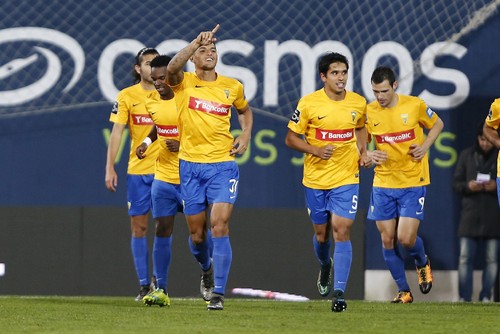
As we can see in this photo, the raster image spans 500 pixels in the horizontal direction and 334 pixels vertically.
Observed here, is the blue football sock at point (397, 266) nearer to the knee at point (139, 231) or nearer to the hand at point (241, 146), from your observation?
the knee at point (139, 231)

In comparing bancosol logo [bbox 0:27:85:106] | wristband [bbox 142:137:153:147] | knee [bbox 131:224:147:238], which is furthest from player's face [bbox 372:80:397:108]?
bancosol logo [bbox 0:27:85:106]

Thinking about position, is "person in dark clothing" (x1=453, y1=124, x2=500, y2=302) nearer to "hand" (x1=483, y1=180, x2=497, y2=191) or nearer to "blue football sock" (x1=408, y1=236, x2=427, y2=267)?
"hand" (x1=483, y1=180, x2=497, y2=191)

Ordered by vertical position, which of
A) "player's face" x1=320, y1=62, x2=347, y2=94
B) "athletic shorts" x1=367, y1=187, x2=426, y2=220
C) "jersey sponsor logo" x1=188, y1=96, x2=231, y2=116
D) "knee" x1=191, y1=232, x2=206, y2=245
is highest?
"player's face" x1=320, y1=62, x2=347, y2=94

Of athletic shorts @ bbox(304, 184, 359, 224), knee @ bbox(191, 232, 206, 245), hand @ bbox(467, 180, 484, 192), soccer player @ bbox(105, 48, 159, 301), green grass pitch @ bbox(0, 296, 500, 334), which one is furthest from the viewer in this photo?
hand @ bbox(467, 180, 484, 192)

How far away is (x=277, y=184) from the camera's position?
12.9m

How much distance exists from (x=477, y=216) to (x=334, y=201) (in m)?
3.54

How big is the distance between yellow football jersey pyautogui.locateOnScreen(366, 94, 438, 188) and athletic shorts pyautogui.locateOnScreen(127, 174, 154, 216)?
2.01 metres

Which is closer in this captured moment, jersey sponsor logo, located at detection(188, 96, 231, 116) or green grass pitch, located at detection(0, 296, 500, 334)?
green grass pitch, located at detection(0, 296, 500, 334)

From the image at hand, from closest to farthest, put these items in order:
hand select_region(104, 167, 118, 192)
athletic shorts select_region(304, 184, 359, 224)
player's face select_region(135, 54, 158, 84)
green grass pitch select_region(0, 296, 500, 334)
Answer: green grass pitch select_region(0, 296, 500, 334)
athletic shorts select_region(304, 184, 359, 224)
hand select_region(104, 167, 118, 192)
player's face select_region(135, 54, 158, 84)

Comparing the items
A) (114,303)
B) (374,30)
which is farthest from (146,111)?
(374,30)

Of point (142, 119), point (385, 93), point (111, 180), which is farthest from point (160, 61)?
point (385, 93)

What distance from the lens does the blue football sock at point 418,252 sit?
11.1 meters

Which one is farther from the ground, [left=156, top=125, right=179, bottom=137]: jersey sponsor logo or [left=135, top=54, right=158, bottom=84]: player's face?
[left=135, top=54, right=158, bottom=84]: player's face

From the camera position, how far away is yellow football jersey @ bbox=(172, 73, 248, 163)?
29.4 ft
